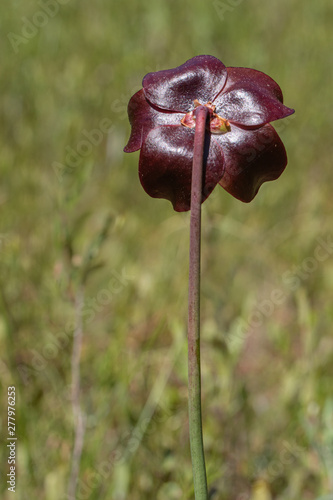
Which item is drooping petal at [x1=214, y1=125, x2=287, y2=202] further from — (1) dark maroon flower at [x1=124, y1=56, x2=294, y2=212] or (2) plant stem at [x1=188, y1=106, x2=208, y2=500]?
(2) plant stem at [x1=188, y1=106, x2=208, y2=500]

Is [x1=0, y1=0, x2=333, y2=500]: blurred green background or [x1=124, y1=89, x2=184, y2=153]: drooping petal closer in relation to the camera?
[x1=124, y1=89, x2=184, y2=153]: drooping petal

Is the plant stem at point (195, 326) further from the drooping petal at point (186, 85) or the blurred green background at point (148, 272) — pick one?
the blurred green background at point (148, 272)

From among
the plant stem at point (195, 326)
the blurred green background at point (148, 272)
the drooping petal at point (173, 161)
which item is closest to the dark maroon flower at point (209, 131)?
the drooping petal at point (173, 161)

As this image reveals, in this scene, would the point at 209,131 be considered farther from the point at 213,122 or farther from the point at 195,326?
the point at 195,326

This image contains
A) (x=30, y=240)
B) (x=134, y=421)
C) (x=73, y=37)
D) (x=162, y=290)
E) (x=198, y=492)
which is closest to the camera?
(x=198, y=492)

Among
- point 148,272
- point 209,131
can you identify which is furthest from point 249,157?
point 148,272

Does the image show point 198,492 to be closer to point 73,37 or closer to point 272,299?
point 272,299

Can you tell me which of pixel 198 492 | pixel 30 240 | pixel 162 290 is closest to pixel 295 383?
pixel 162 290

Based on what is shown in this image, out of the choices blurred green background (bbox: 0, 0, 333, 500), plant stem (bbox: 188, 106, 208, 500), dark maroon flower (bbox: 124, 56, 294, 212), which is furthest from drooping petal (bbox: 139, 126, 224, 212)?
blurred green background (bbox: 0, 0, 333, 500)
